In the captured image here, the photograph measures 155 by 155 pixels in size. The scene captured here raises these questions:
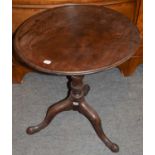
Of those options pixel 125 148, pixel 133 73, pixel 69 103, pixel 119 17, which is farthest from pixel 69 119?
pixel 119 17

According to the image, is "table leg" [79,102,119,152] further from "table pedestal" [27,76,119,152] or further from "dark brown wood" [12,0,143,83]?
"dark brown wood" [12,0,143,83]

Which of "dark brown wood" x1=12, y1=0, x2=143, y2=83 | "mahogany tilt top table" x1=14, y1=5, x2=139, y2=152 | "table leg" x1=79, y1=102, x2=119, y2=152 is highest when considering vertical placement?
"dark brown wood" x1=12, y1=0, x2=143, y2=83

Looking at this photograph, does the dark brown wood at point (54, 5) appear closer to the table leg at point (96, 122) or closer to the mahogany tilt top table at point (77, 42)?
the mahogany tilt top table at point (77, 42)

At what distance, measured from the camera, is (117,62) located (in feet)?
4.28

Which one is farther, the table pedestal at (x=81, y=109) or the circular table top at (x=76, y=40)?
the table pedestal at (x=81, y=109)

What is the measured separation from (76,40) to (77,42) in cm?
2

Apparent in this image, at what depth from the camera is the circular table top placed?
1.30 meters

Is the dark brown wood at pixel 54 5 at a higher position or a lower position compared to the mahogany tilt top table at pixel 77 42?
higher

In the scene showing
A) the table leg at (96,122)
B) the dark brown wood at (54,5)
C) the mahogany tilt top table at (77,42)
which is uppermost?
the dark brown wood at (54,5)

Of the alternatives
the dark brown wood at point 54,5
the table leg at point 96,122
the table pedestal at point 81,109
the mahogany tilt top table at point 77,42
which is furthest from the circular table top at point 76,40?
the table leg at point 96,122

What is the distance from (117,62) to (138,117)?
2.39 feet

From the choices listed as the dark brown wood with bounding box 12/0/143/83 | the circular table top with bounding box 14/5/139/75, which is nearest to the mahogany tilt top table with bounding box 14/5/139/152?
the circular table top with bounding box 14/5/139/75

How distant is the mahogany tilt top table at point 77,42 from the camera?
130 centimetres

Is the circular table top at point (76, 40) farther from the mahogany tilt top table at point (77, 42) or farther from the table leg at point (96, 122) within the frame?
the table leg at point (96, 122)
